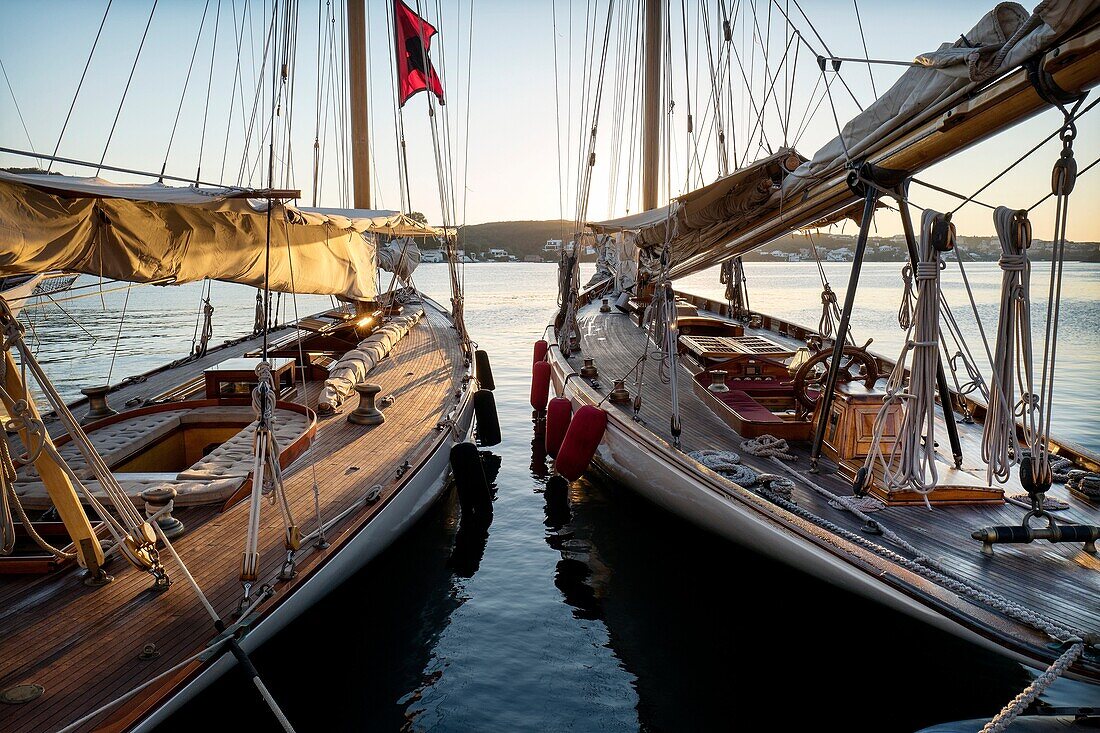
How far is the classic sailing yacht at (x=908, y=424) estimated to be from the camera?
154 inches

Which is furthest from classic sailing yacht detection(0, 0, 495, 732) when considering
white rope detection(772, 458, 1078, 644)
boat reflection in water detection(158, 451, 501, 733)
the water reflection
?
white rope detection(772, 458, 1078, 644)

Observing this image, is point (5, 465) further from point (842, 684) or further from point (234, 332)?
point (234, 332)

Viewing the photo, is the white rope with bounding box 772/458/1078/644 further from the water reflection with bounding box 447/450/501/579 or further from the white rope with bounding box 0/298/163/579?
the white rope with bounding box 0/298/163/579

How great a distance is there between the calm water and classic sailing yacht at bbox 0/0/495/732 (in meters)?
0.37

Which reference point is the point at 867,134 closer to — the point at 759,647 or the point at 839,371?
the point at 839,371

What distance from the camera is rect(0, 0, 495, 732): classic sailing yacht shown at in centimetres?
387

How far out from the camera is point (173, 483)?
5.91 metres

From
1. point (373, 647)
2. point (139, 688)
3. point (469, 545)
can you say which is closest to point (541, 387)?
point (469, 545)

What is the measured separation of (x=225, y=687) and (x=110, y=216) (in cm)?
330

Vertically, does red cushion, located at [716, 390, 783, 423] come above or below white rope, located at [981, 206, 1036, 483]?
below

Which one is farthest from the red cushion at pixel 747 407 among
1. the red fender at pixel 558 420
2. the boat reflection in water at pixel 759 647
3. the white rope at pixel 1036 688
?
the white rope at pixel 1036 688

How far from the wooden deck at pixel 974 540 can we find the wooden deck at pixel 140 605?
3440 mm

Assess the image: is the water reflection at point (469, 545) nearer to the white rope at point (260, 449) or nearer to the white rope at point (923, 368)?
the white rope at point (260, 449)

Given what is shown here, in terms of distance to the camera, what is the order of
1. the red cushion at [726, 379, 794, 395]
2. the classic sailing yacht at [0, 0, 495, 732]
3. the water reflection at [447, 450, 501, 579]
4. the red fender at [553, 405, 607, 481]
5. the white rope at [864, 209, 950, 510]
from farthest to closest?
the red cushion at [726, 379, 794, 395] → the red fender at [553, 405, 607, 481] → the water reflection at [447, 450, 501, 579] → the white rope at [864, 209, 950, 510] → the classic sailing yacht at [0, 0, 495, 732]
